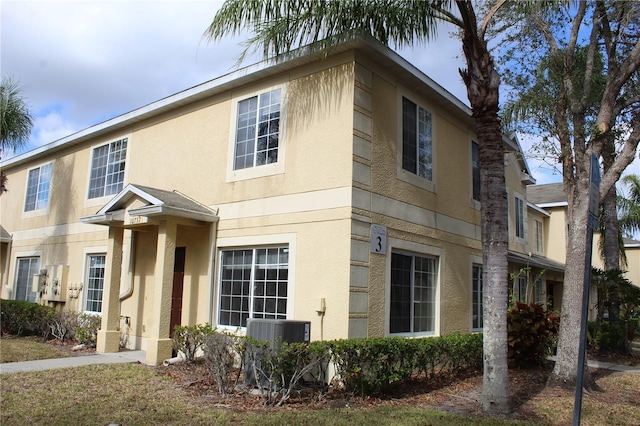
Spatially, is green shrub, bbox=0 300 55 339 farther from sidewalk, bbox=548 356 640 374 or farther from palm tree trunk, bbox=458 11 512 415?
sidewalk, bbox=548 356 640 374

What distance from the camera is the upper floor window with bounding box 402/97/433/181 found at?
11.0m

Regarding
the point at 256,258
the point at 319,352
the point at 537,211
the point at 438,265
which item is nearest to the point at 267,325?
the point at 319,352

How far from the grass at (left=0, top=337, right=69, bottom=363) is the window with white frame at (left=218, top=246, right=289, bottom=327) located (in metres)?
3.89

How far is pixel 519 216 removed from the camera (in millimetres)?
18125

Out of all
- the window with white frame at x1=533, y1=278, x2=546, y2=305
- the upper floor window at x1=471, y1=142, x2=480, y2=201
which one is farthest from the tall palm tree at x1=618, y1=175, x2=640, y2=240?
the upper floor window at x1=471, y1=142, x2=480, y2=201

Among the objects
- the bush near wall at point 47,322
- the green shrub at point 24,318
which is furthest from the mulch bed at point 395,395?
the green shrub at point 24,318

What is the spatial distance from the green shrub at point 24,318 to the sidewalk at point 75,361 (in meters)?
3.24

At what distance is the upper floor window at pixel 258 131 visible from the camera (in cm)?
1056

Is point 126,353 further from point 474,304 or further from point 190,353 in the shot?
point 474,304

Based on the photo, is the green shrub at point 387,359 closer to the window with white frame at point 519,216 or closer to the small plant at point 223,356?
the small plant at point 223,356

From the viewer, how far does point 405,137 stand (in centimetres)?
1095

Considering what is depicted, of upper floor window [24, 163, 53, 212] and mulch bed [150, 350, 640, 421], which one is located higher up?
upper floor window [24, 163, 53, 212]

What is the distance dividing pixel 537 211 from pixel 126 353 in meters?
19.1

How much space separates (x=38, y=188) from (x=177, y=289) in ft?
30.4
